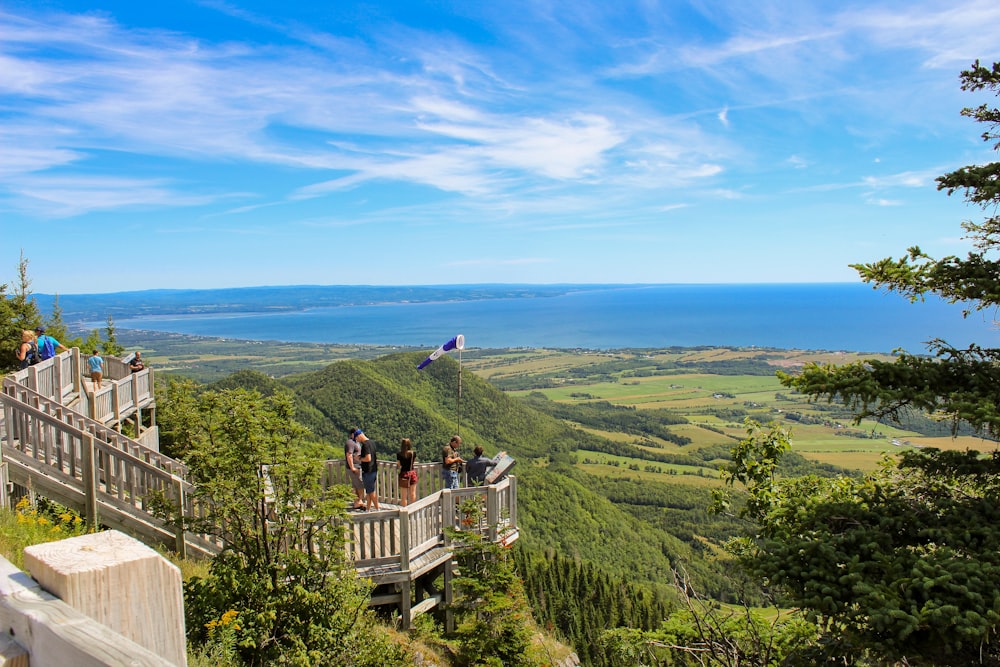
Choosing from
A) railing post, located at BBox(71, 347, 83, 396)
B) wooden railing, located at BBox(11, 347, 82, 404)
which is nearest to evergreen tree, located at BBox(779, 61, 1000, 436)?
wooden railing, located at BBox(11, 347, 82, 404)

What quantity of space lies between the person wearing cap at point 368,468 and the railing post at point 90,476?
373 centimetres

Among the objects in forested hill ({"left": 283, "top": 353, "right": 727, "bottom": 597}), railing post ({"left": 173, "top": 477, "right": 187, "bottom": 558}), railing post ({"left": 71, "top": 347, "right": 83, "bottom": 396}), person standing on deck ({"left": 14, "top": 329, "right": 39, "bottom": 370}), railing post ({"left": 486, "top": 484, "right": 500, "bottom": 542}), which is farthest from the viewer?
forested hill ({"left": 283, "top": 353, "right": 727, "bottom": 597})

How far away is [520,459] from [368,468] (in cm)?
4782

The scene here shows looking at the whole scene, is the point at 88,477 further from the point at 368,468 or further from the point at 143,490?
the point at 368,468

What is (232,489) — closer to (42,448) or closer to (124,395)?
(42,448)

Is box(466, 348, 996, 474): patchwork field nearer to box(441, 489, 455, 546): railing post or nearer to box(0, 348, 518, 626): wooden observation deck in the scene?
box(0, 348, 518, 626): wooden observation deck

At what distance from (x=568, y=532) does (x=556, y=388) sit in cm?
9491

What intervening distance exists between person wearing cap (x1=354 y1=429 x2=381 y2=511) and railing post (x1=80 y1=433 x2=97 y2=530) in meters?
3.73

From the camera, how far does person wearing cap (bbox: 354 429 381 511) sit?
1052cm

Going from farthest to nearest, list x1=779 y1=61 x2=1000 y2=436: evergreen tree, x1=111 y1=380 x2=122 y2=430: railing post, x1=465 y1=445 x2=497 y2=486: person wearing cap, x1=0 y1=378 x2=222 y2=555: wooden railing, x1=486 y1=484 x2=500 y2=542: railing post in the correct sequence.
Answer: x1=111 y1=380 x2=122 y2=430: railing post
x1=465 y1=445 x2=497 y2=486: person wearing cap
x1=486 y1=484 x2=500 y2=542: railing post
x1=0 y1=378 x2=222 y2=555: wooden railing
x1=779 y1=61 x2=1000 y2=436: evergreen tree

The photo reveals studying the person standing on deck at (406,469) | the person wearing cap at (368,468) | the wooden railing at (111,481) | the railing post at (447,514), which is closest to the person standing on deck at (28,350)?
the wooden railing at (111,481)

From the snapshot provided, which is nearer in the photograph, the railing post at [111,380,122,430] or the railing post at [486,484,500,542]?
the railing post at [486,484,500,542]

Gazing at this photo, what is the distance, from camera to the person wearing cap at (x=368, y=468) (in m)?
10.5

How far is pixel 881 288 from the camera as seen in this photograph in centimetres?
605
